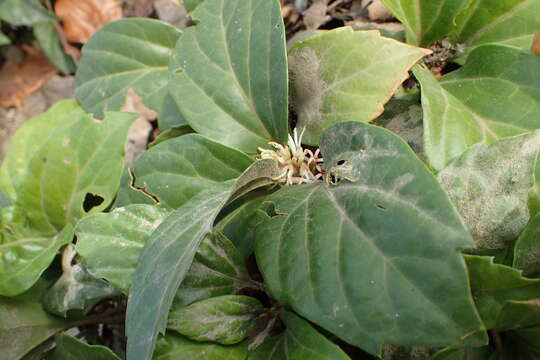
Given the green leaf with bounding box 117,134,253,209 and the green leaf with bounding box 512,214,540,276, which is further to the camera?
the green leaf with bounding box 117,134,253,209

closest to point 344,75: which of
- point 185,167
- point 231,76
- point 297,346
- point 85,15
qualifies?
point 231,76

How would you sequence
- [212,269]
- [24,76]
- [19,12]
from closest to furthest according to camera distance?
[212,269], [19,12], [24,76]

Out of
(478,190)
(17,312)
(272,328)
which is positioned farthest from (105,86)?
(478,190)

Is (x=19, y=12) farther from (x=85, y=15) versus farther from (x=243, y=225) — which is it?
(x=243, y=225)

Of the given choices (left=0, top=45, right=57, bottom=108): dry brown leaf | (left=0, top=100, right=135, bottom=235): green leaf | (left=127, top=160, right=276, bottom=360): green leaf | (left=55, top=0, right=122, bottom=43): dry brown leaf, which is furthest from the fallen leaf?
(left=0, top=45, right=57, bottom=108): dry brown leaf

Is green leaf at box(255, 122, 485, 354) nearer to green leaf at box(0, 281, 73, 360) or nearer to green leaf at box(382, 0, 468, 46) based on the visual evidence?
green leaf at box(382, 0, 468, 46)

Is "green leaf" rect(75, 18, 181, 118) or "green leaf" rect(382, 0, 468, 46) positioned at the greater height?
"green leaf" rect(382, 0, 468, 46)

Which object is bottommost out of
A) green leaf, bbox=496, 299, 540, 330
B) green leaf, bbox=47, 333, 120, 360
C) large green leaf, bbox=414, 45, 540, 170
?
green leaf, bbox=47, 333, 120, 360

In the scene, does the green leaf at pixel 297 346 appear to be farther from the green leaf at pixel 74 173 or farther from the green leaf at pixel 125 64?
the green leaf at pixel 125 64

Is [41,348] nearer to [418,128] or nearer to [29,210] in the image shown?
[29,210]
